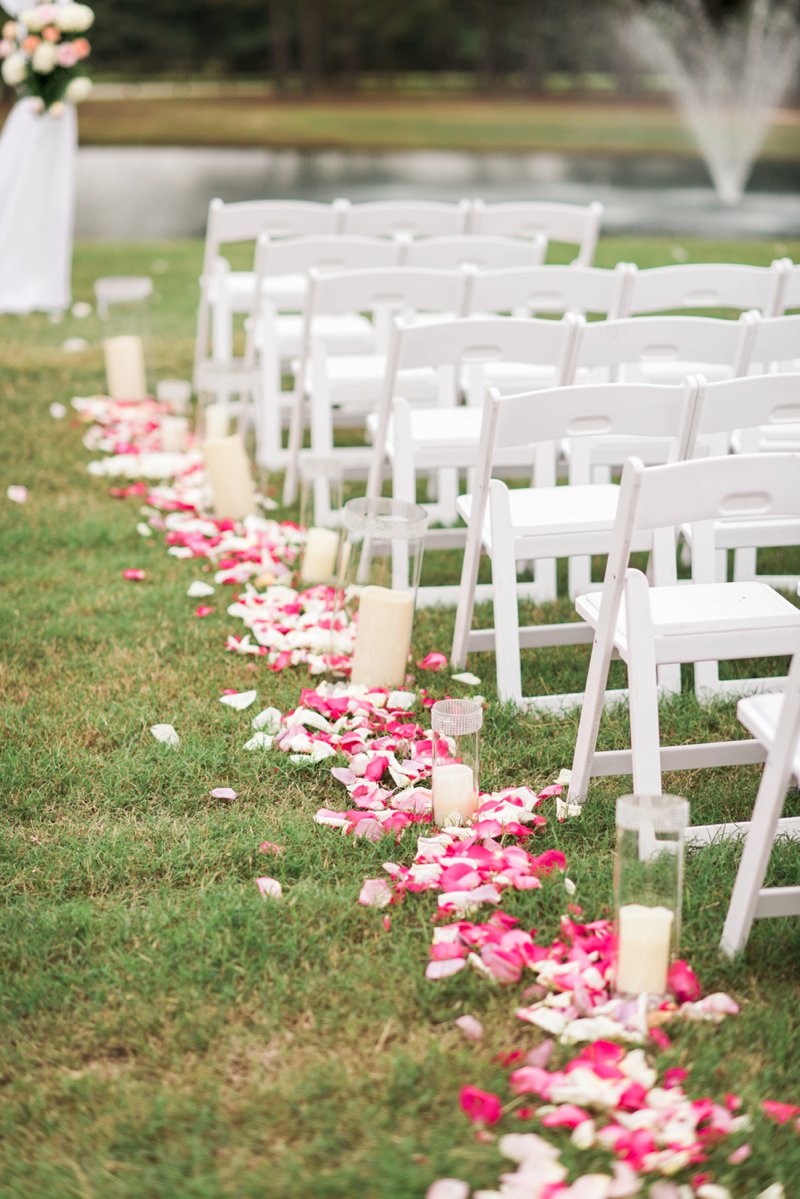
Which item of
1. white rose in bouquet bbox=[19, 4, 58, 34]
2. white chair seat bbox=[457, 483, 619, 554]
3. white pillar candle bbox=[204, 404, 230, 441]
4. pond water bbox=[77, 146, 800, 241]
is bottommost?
Result: pond water bbox=[77, 146, 800, 241]

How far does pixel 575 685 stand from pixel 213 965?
5.66 ft

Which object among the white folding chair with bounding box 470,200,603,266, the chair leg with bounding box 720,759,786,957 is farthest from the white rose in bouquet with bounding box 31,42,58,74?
the chair leg with bounding box 720,759,786,957

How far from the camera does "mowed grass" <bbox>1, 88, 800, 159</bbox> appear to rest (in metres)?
26.3

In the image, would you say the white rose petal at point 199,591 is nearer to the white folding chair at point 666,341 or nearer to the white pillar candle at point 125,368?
the white folding chair at point 666,341

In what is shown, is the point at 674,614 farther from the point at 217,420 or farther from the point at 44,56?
the point at 44,56

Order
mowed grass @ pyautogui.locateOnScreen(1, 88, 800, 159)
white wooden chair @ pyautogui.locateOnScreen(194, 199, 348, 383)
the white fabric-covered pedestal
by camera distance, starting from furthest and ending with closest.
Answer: mowed grass @ pyautogui.locateOnScreen(1, 88, 800, 159)
the white fabric-covered pedestal
white wooden chair @ pyautogui.locateOnScreen(194, 199, 348, 383)

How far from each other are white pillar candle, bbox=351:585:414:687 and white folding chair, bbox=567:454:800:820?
0.69 m

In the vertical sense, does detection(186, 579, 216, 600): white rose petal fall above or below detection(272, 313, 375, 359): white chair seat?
below

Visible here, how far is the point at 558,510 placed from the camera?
402cm

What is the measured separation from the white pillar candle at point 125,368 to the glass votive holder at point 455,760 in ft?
15.6

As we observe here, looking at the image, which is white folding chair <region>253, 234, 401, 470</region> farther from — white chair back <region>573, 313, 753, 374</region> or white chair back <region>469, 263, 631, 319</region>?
white chair back <region>573, 313, 753, 374</region>

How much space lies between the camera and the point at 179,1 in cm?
3994

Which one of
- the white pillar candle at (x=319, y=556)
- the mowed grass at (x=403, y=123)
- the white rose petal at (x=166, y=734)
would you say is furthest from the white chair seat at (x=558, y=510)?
the mowed grass at (x=403, y=123)

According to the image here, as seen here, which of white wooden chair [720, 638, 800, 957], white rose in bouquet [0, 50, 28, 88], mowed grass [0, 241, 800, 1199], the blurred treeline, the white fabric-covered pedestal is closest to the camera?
mowed grass [0, 241, 800, 1199]
